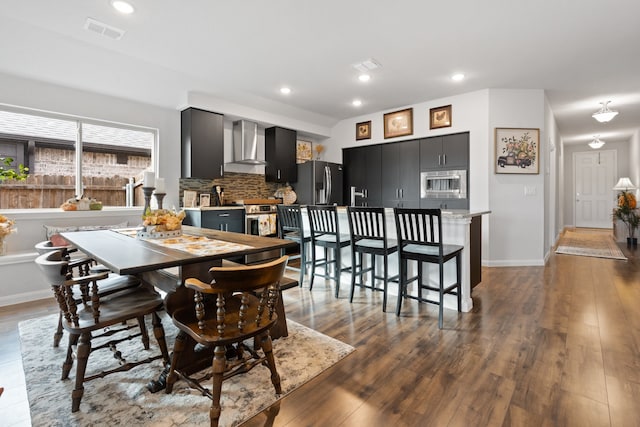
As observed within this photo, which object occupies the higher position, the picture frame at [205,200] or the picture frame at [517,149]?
the picture frame at [517,149]

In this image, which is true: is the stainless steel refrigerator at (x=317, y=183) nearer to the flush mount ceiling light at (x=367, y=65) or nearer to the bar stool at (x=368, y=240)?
the flush mount ceiling light at (x=367, y=65)

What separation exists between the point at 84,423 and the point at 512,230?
523 centimetres

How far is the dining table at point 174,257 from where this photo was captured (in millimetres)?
1580

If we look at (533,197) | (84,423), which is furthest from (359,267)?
(533,197)

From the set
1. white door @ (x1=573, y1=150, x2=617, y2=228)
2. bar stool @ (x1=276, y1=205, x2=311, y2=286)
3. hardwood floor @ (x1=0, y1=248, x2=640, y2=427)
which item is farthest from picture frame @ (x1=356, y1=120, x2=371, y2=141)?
white door @ (x1=573, y1=150, x2=617, y2=228)

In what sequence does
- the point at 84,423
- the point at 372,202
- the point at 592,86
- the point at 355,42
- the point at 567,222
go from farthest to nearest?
the point at 567,222, the point at 372,202, the point at 592,86, the point at 355,42, the point at 84,423

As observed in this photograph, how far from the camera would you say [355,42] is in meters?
3.28

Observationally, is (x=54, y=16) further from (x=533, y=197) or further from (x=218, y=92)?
(x=533, y=197)

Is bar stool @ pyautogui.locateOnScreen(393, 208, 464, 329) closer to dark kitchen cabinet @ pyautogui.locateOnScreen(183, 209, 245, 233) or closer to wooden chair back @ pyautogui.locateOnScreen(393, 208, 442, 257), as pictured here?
wooden chair back @ pyautogui.locateOnScreen(393, 208, 442, 257)

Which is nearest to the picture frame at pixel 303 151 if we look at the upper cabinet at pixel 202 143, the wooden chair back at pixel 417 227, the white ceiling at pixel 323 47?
the white ceiling at pixel 323 47

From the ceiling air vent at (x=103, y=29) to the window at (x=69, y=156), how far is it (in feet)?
4.40

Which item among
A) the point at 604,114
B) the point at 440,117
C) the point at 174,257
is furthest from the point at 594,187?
the point at 174,257

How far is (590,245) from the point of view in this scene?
249 inches

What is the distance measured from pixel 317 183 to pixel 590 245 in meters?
5.65
